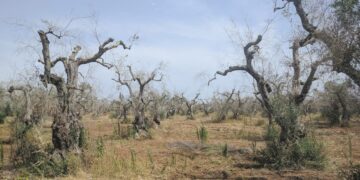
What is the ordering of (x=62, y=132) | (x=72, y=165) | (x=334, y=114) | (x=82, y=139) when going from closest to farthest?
A: (x=72, y=165), (x=62, y=132), (x=82, y=139), (x=334, y=114)

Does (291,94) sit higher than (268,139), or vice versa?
(291,94)

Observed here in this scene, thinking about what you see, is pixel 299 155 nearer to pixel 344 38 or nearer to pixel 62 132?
pixel 344 38

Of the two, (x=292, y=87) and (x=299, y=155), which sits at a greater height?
(x=292, y=87)

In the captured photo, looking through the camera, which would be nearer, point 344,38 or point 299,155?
point 344,38

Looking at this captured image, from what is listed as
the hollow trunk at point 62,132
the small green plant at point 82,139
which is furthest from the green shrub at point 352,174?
the small green plant at point 82,139

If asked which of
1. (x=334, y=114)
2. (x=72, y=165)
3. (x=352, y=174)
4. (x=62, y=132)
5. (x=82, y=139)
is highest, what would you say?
(x=334, y=114)

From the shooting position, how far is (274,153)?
596 inches

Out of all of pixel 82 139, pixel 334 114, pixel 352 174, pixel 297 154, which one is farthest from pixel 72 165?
pixel 334 114

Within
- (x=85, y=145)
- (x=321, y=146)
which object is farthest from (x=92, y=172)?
(x=321, y=146)

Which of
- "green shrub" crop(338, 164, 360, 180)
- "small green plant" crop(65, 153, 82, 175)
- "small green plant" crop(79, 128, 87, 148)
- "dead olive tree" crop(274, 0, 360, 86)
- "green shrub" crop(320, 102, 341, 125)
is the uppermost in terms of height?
"dead olive tree" crop(274, 0, 360, 86)

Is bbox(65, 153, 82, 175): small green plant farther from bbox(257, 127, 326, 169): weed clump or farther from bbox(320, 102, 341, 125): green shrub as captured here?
bbox(320, 102, 341, 125): green shrub

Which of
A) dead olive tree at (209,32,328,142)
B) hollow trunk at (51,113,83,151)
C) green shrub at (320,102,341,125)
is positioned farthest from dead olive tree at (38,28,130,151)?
green shrub at (320,102,341,125)

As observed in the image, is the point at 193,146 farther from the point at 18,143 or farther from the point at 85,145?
the point at 18,143

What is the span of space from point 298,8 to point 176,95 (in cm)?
4523
